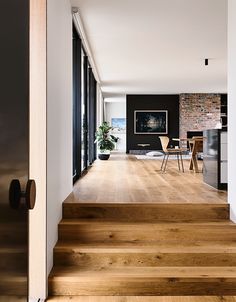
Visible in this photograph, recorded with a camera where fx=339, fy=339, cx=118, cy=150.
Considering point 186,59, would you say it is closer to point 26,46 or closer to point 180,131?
point 180,131

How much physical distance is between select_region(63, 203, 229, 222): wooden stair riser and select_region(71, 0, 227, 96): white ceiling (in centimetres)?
275

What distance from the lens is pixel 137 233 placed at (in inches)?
125

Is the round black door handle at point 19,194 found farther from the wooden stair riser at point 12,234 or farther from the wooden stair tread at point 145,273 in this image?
the wooden stair tread at point 145,273

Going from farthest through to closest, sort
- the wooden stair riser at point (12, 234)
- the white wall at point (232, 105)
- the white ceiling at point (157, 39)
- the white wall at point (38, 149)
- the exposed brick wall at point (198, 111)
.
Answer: the exposed brick wall at point (198, 111) < the white ceiling at point (157, 39) < the white wall at point (232, 105) < the white wall at point (38, 149) < the wooden stair riser at point (12, 234)

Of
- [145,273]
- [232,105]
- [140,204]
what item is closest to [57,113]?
[140,204]

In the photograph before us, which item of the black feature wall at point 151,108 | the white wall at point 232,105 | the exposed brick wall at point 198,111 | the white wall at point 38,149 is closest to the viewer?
the white wall at point 38,149

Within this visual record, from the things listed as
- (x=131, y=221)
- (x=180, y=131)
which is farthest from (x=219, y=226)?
(x=180, y=131)

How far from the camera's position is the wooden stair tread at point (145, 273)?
274 cm

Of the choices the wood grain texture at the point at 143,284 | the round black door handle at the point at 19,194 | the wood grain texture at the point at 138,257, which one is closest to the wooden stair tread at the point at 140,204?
the wood grain texture at the point at 138,257

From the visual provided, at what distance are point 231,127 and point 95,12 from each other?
271 centimetres

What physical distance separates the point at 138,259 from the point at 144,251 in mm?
86

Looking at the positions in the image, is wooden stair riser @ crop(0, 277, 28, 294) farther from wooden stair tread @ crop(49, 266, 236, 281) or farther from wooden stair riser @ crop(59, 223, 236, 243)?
wooden stair riser @ crop(59, 223, 236, 243)

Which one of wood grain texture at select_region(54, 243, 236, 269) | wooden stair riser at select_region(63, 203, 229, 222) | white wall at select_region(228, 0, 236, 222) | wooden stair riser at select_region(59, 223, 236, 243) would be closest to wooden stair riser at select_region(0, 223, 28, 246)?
wood grain texture at select_region(54, 243, 236, 269)

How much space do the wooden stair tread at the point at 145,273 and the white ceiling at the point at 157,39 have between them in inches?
133
